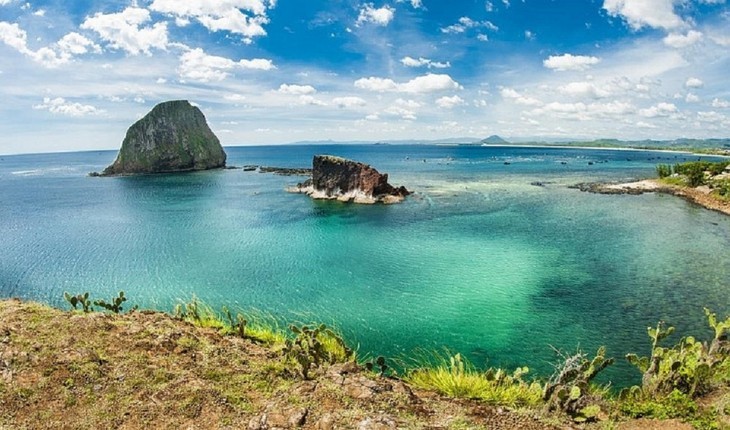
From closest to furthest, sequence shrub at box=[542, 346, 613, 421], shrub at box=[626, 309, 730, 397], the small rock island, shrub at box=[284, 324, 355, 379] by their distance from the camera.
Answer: shrub at box=[542, 346, 613, 421], shrub at box=[626, 309, 730, 397], shrub at box=[284, 324, 355, 379], the small rock island

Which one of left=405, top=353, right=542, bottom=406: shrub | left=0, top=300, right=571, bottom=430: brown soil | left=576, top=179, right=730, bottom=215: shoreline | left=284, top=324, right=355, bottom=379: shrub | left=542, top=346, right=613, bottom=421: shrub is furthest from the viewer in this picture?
left=576, top=179, right=730, bottom=215: shoreline

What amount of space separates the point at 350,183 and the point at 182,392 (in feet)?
180

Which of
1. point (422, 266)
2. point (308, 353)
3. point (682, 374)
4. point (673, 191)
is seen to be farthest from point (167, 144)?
point (682, 374)

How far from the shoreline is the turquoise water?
3.15 m

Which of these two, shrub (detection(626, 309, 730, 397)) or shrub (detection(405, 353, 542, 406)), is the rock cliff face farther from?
shrub (detection(626, 309, 730, 397))

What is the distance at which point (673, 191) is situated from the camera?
66.4 meters

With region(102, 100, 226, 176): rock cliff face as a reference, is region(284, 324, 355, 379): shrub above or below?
below

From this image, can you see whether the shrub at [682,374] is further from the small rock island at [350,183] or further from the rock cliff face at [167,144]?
the rock cliff face at [167,144]

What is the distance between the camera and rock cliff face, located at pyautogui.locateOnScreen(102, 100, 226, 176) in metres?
127

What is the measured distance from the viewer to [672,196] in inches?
2495

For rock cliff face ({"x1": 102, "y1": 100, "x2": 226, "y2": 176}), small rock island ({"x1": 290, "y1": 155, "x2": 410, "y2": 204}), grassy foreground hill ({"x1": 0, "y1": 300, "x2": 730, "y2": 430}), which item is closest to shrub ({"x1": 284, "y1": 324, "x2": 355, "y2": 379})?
grassy foreground hill ({"x1": 0, "y1": 300, "x2": 730, "y2": 430})

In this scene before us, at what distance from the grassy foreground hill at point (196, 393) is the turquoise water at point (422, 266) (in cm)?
674

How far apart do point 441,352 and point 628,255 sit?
867 inches

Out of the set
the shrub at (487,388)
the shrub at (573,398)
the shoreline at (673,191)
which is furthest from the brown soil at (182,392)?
the shoreline at (673,191)
